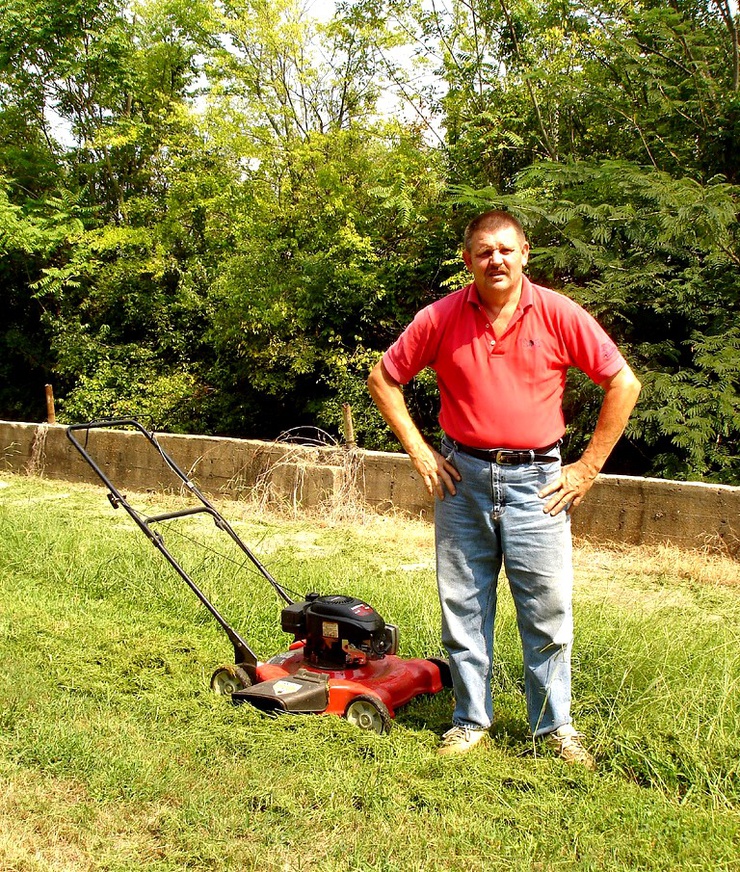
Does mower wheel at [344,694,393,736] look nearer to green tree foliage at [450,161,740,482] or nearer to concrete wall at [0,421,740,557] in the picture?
concrete wall at [0,421,740,557]

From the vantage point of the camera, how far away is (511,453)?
3.47 meters

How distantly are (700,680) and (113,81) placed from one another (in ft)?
54.7

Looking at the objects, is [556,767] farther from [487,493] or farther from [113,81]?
[113,81]

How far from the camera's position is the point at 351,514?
8922mm

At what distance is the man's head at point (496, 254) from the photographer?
3.45 metres

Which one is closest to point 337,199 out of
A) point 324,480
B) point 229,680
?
→ point 324,480

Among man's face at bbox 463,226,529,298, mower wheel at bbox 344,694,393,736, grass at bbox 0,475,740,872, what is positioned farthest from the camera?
mower wheel at bbox 344,694,393,736

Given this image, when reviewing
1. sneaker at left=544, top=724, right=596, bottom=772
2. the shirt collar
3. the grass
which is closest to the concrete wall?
the grass

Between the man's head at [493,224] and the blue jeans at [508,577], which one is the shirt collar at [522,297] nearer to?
the man's head at [493,224]

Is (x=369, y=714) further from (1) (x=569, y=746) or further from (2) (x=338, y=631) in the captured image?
(1) (x=569, y=746)

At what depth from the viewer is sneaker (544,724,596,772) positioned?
349 centimetres

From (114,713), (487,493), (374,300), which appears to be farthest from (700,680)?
(374,300)

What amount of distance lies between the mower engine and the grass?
307mm

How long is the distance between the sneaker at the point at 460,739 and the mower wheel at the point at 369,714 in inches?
10.4
